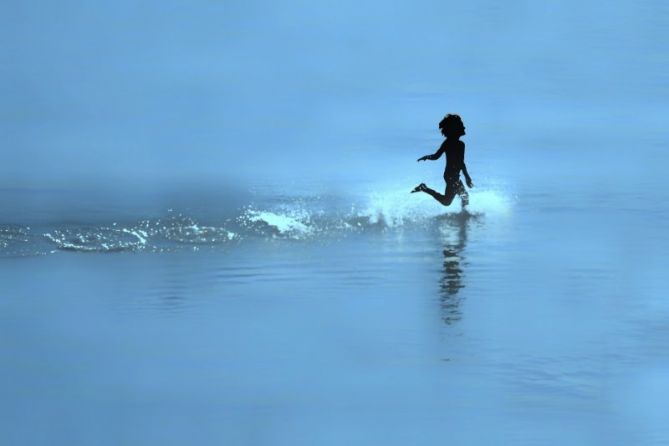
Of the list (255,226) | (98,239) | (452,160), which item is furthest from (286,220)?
(98,239)

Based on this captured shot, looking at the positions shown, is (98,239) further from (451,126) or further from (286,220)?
(451,126)

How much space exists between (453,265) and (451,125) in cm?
467

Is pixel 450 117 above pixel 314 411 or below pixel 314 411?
above

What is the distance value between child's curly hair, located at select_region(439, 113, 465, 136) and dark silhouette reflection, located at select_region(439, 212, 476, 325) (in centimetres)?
107

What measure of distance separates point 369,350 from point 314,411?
2004 millimetres

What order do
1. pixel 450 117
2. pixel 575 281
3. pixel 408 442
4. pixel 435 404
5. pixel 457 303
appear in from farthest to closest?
pixel 450 117 < pixel 575 281 < pixel 457 303 < pixel 435 404 < pixel 408 442

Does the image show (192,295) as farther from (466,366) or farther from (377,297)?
(466,366)

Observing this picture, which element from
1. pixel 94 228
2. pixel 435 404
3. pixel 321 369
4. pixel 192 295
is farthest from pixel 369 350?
pixel 94 228

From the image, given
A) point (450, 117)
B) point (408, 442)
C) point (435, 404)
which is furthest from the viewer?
point (450, 117)

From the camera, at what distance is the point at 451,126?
75.3ft

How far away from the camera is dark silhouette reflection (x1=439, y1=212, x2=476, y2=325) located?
52.6 ft

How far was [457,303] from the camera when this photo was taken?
16.3 meters

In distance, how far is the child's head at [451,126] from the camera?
903 inches

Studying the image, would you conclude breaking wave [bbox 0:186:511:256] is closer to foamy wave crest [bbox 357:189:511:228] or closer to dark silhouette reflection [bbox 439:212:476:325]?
foamy wave crest [bbox 357:189:511:228]
